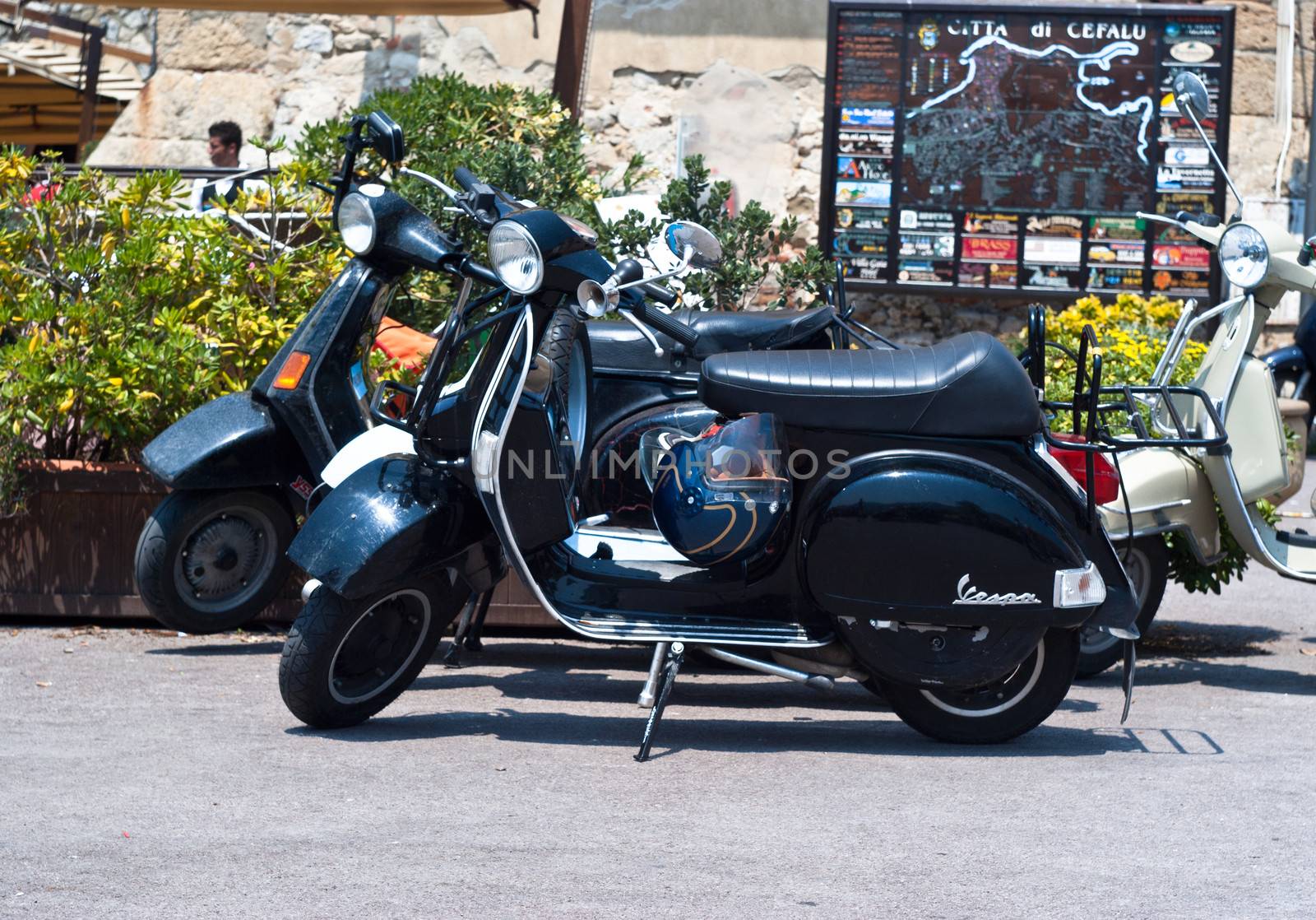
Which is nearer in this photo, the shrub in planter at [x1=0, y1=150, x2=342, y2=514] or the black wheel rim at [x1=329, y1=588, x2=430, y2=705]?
the black wheel rim at [x1=329, y1=588, x2=430, y2=705]

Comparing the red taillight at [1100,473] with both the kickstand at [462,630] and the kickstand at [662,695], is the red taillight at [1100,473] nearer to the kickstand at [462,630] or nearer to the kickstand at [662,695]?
the kickstand at [662,695]

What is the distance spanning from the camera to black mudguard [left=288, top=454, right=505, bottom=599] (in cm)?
416

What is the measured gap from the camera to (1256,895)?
333 centimetres

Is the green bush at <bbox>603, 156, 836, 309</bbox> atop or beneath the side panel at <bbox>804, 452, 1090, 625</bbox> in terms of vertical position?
atop

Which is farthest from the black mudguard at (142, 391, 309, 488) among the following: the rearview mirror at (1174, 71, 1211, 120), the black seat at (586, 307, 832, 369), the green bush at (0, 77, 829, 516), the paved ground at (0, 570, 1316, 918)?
the rearview mirror at (1174, 71, 1211, 120)

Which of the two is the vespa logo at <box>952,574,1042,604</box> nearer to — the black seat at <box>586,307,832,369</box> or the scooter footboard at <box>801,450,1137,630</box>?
the scooter footboard at <box>801,450,1137,630</box>

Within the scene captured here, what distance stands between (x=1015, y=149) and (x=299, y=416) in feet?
18.6

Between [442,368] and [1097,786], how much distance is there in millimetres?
2030

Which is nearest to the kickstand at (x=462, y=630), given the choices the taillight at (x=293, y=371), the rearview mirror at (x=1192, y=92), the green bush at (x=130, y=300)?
the taillight at (x=293, y=371)

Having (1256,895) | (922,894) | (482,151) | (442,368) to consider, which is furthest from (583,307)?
(482,151)

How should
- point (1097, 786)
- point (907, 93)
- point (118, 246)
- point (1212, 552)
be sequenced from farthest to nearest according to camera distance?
point (907, 93) < point (118, 246) < point (1212, 552) < point (1097, 786)

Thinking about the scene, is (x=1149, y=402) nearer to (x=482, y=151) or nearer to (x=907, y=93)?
(x=482, y=151)

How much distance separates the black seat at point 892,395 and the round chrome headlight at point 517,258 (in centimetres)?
51

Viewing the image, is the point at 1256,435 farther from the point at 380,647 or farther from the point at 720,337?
the point at 380,647
